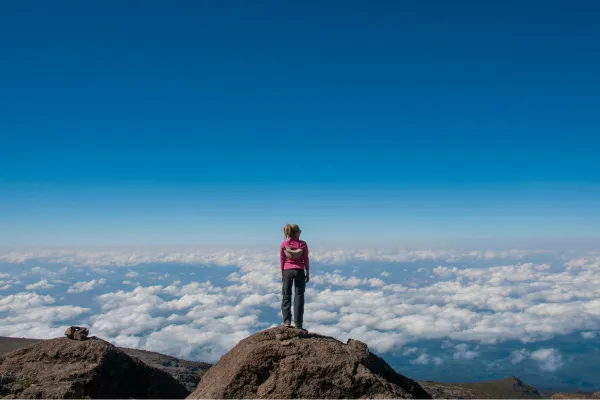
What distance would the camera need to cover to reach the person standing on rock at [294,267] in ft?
45.0

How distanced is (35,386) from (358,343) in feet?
31.7

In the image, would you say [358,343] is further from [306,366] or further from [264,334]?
[264,334]

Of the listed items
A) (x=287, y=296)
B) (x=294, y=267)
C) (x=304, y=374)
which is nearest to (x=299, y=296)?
(x=287, y=296)

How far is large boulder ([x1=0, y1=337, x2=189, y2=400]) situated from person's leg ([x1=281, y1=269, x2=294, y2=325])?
5891 mm

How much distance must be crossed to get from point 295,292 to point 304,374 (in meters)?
3.81

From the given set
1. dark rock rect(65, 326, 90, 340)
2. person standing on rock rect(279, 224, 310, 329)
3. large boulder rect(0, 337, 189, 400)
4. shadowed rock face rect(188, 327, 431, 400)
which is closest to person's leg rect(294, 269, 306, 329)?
person standing on rock rect(279, 224, 310, 329)

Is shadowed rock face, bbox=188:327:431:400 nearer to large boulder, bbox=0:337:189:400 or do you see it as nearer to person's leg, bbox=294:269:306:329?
person's leg, bbox=294:269:306:329

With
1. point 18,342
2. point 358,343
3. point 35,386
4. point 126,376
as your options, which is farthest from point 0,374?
point 18,342

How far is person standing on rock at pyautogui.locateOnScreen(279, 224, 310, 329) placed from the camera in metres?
13.7

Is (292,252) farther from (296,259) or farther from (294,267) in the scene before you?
(294,267)

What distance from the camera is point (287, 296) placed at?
14062 millimetres

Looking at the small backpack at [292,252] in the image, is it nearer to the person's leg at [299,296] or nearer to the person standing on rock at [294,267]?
the person standing on rock at [294,267]

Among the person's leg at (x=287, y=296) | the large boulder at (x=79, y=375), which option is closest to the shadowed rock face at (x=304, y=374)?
the person's leg at (x=287, y=296)

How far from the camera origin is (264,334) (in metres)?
12.2
